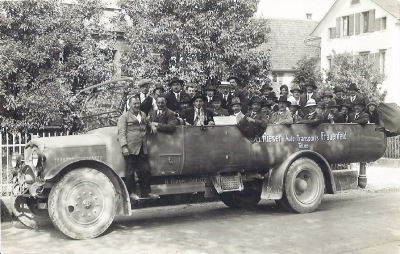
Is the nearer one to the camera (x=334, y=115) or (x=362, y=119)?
(x=362, y=119)

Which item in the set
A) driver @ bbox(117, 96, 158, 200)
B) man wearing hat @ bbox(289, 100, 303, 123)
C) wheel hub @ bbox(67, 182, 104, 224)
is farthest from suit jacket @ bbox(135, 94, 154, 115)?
man wearing hat @ bbox(289, 100, 303, 123)

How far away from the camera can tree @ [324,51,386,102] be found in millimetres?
26844

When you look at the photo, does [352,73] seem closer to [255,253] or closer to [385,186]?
[385,186]

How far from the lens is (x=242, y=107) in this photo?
1033cm

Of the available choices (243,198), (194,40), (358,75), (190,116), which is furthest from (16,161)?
(358,75)

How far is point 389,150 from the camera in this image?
1980cm

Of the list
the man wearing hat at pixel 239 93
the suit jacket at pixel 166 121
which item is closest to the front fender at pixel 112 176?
the suit jacket at pixel 166 121

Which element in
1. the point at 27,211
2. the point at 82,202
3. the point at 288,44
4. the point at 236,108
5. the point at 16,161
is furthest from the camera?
the point at 288,44

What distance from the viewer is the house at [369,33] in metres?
30.8

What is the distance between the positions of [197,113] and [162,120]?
1.11 meters

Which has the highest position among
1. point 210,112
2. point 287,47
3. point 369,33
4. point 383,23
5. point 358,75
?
point 383,23

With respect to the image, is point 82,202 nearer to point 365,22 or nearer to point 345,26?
point 365,22

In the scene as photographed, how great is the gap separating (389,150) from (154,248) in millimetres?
15172

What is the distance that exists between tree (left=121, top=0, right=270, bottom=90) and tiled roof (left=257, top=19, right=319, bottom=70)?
22708 millimetres
